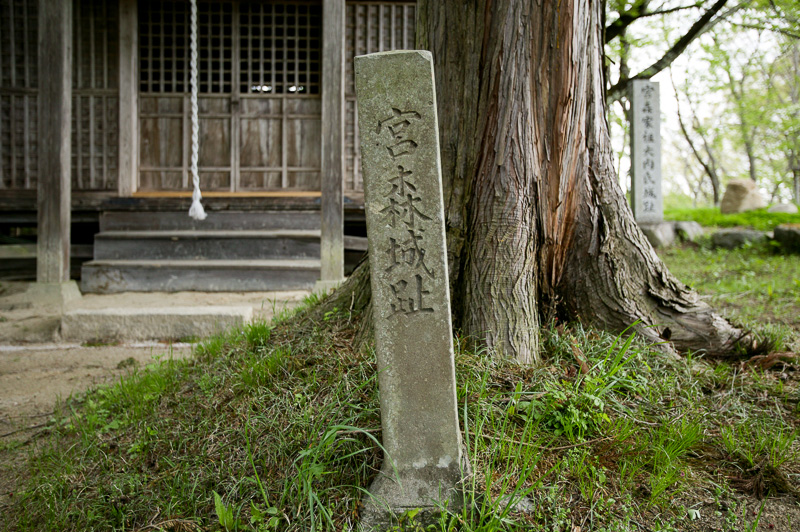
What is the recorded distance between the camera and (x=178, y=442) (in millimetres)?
2592

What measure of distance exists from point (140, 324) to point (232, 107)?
367 cm

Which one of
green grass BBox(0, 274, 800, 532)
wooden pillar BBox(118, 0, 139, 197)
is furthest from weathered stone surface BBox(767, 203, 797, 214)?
wooden pillar BBox(118, 0, 139, 197)

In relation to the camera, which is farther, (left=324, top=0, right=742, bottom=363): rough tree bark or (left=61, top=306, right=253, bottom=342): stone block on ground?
(left=61, top=306, right=253, bottom=342): stone block on ground

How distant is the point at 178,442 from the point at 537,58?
2565 mm

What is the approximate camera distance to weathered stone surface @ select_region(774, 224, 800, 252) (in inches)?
303

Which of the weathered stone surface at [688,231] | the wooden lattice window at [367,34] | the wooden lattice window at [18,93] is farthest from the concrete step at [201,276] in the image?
the weathered stone surface at [688,231]

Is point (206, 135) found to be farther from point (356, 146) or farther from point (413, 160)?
point (413, 160)

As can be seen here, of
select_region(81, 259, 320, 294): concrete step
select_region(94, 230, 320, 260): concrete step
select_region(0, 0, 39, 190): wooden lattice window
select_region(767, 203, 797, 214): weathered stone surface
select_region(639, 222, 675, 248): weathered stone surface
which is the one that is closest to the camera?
select_region(81, 259, 320, 294): concrete step

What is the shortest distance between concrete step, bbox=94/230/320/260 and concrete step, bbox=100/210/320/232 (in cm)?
17

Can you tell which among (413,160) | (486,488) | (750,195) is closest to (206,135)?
(413,160)

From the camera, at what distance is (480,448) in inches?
85.5

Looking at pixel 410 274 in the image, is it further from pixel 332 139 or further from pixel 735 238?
pixel 735 238

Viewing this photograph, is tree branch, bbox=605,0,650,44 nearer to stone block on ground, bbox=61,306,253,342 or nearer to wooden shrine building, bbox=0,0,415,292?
wooden shrine building, bbox=0,0,415,292

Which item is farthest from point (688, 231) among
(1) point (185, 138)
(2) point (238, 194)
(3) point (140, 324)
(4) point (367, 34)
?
(3) point (140, 324)
